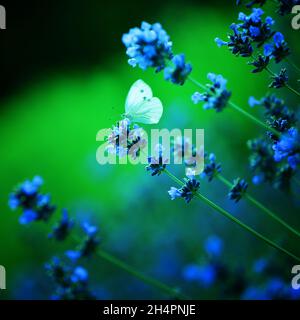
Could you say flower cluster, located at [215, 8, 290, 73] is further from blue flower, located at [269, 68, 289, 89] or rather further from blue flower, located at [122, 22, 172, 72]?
blue flower, located at [122, 22, 172, 72]

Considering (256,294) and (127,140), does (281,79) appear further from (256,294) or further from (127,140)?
(256,294)

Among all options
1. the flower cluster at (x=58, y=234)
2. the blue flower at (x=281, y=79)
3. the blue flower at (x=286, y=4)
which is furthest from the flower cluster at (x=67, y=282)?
the blue flower at (x=286, y=4)

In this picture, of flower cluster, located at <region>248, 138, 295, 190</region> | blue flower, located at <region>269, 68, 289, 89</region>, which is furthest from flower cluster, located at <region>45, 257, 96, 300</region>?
blue flower, located at <region>269, 68, 289, 89</region>

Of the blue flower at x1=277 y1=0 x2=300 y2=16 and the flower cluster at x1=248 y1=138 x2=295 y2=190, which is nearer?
the blue flower at x1=277 y1=0 x2=300 y2=16

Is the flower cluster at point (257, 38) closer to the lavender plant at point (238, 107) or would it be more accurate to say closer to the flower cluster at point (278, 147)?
the lavender plant at point (238, 107)

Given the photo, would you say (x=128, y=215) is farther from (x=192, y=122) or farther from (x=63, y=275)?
(x=63, y=275)
